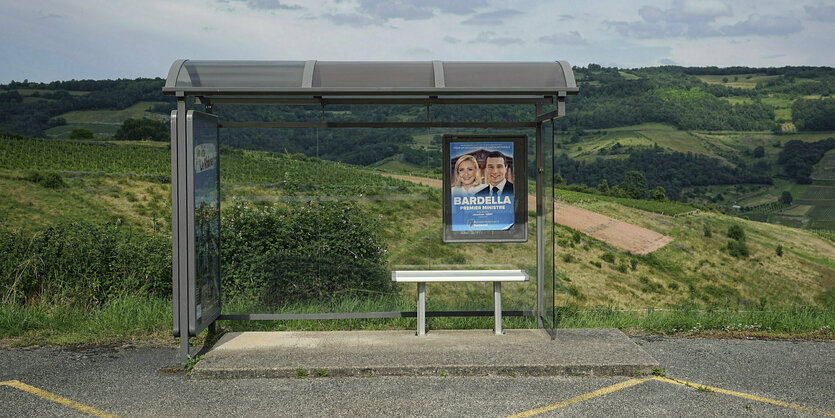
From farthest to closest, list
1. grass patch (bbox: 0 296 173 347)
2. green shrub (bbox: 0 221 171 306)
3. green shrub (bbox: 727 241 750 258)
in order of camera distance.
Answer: green shrub (bbox: 727 241 750 258) < green shrub (bbox: 0 221 171 306) < grass patch (bbox: 0 296 173 347)

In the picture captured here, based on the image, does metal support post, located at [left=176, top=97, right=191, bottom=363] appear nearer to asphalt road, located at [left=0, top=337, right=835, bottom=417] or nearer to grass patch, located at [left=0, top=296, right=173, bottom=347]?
asphalt road, located at [left=0, top=337, right=835, bottom=417]

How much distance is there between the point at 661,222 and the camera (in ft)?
207

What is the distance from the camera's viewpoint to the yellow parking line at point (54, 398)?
4738mm

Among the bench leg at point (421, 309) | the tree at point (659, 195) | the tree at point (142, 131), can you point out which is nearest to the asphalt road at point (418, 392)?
the bench leg at point (421, 309)

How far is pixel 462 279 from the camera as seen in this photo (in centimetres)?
652

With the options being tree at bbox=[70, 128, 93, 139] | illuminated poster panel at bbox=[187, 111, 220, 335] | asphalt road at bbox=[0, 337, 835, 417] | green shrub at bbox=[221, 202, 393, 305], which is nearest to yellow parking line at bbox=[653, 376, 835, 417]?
asphalt road at bbox=[0, 337, 835, 417]

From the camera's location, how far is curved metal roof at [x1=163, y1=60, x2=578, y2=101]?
5.89 metres

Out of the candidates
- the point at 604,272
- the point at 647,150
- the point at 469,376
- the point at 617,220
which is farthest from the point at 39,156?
the point at 647,150

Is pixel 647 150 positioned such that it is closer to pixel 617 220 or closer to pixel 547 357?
pixel 617 220

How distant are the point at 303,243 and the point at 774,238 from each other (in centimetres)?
6672

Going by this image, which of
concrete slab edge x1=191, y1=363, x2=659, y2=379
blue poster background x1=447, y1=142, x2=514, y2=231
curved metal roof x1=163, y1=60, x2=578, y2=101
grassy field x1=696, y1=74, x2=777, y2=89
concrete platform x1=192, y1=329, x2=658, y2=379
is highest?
grassy field x1=696, y1=74, x2=777, y2=89

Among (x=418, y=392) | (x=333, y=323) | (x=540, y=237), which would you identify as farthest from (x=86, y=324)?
(x=540, y=237)

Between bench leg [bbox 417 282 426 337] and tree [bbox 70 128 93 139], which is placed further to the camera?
tree [bbox 70 128 93 139]

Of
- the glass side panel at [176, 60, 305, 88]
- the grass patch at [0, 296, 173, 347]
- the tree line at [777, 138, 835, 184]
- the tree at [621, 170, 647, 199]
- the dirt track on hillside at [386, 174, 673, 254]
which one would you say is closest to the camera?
the glass side panel at [176, 60, 305, 88]
